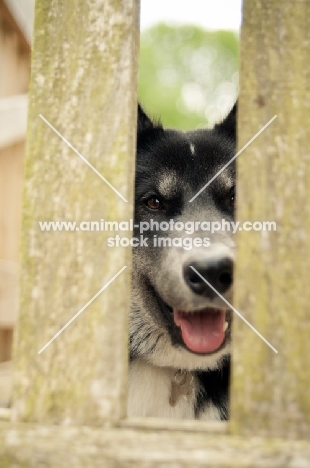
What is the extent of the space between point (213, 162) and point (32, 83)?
148 centimetres

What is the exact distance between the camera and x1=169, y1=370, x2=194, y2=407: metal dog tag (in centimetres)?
210

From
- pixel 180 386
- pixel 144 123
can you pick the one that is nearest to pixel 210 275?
pixel 180 386

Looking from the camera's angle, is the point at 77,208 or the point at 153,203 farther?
the point at 153,203

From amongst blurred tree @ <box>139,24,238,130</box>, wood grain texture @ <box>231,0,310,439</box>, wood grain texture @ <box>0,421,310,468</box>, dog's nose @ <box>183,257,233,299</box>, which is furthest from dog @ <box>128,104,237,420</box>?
blurred tree @ <box>139,24,238,130</box>

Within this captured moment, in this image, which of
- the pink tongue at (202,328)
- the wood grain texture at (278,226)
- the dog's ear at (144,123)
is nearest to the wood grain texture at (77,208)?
the wood grain texture at (278,226)

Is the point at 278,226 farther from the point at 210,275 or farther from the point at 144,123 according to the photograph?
the point at 144,123

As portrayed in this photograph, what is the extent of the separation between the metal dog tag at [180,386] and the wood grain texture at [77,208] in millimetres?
1054

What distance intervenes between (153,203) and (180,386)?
35.5 inches

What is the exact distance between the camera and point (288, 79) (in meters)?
1.16

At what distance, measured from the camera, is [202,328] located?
2.12 metres

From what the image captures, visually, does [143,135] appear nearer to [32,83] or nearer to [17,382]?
[32,83]

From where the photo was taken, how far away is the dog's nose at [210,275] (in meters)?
1.78

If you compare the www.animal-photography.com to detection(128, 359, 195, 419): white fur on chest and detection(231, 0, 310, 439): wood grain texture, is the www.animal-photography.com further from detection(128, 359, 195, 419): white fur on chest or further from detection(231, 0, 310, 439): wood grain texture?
detection(128, 359, 195, 419): white fur on chest

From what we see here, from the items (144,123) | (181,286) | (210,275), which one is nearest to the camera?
(210,275)
